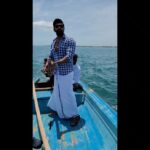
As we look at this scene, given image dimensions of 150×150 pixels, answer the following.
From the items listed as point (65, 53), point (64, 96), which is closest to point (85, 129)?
point (64, 96)

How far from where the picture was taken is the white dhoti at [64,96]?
12.0 ft

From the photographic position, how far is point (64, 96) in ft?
12.4

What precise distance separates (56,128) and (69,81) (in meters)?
0.75

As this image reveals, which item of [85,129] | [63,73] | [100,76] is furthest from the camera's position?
[100,76]

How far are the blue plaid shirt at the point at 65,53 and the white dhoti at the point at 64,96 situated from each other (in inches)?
3.9

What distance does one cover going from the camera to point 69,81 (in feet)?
12.0

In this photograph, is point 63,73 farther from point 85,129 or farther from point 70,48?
point 85,129

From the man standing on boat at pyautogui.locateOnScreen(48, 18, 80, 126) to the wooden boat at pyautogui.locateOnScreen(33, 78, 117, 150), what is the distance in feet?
0.65

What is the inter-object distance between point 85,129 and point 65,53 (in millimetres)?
1192

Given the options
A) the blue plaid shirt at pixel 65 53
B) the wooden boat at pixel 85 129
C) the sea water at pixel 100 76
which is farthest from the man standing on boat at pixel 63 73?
the sea water at pixel 100 76

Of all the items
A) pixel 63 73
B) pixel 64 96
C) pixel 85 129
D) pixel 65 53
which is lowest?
pixel 85 129
